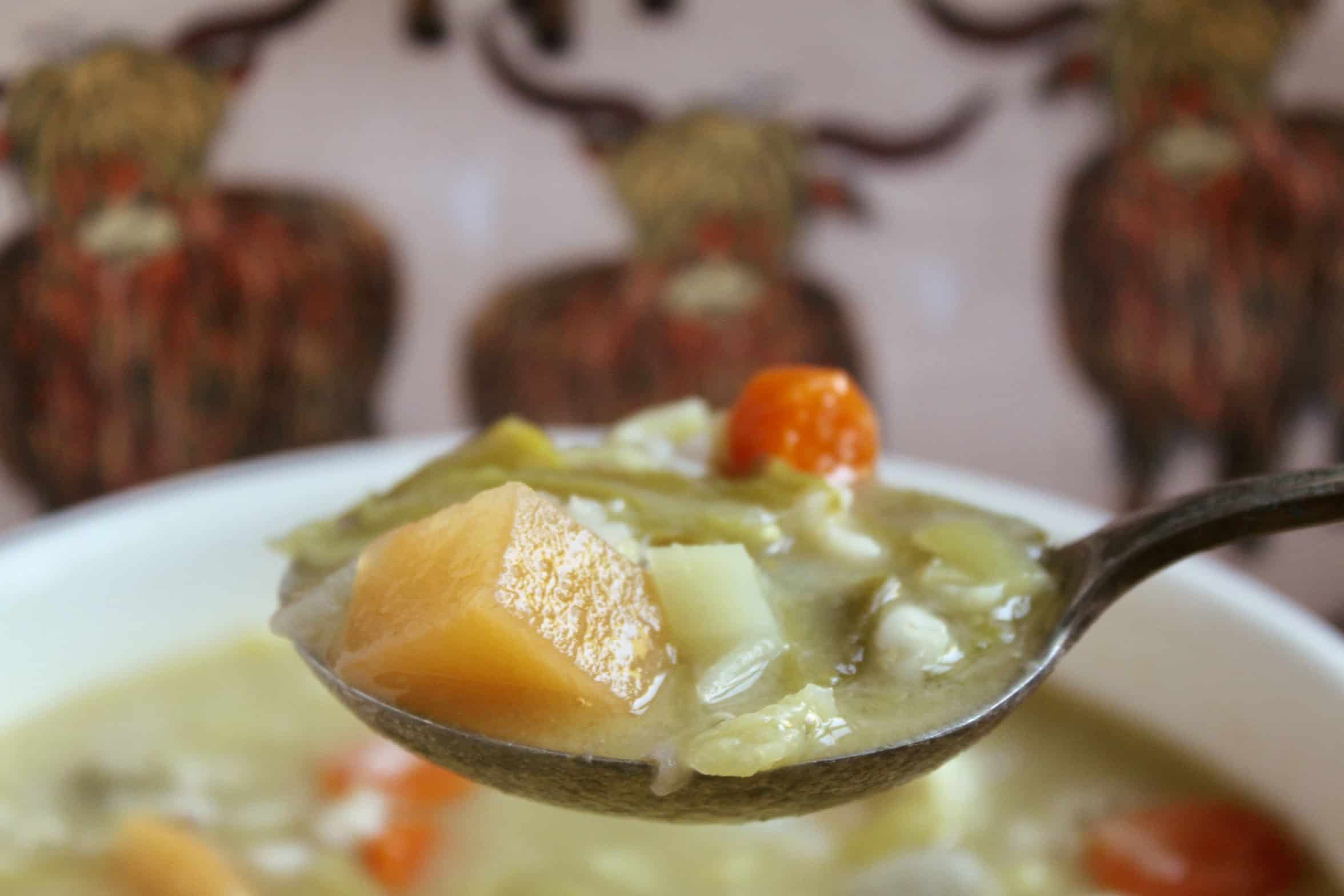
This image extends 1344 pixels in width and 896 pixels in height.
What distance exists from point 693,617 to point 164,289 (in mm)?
1840

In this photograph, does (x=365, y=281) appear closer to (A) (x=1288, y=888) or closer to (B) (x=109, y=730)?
(B) (x=109, y=730)

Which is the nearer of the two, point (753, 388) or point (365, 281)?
point (753, 388)

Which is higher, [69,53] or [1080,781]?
[69,53]

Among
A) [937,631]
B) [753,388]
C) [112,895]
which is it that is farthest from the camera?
[112,895]

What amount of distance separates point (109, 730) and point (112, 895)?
321 mm

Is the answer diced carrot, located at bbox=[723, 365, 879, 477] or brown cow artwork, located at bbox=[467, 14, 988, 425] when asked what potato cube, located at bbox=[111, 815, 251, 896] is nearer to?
diced carrot, located at bbox=[723, 365, 879, 477]

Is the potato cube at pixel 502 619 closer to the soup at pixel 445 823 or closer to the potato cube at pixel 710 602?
the potato cube at pixel 710 602

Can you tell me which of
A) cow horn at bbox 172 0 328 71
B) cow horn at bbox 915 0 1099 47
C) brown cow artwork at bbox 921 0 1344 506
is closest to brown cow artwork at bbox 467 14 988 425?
cow horn at bbox 915 0 1099 47

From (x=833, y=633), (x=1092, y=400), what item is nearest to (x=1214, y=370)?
(x=1092, y=400)

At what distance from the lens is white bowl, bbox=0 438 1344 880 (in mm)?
1708

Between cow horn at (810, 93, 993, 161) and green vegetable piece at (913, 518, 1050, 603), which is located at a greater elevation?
cow horn at (810, 93, 993, 161)

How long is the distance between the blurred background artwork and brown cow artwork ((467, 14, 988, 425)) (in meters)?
0.01

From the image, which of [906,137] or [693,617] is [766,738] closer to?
[693,617]

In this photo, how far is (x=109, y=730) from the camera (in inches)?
74.7
